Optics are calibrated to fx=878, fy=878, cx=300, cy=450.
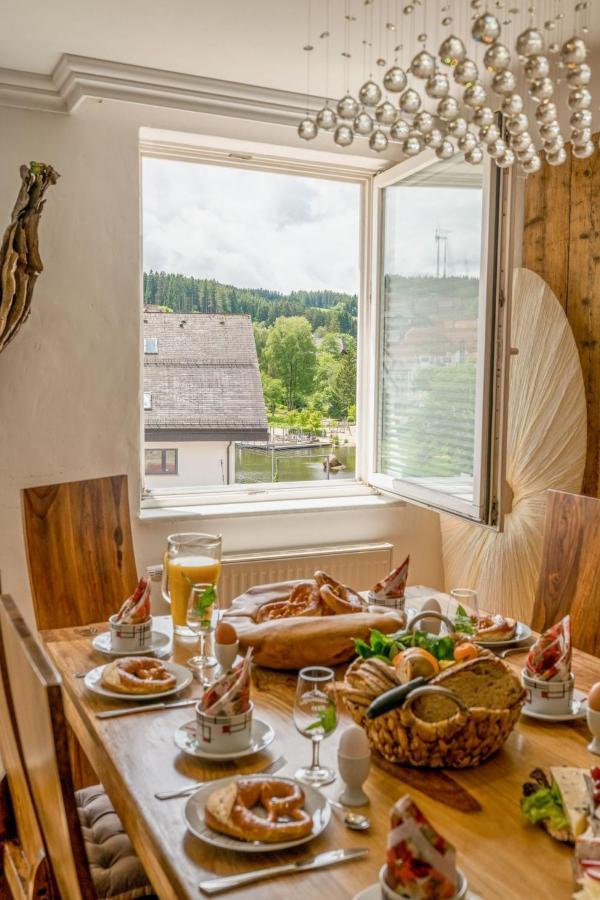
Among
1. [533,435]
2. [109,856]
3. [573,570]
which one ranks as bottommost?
[109,856]

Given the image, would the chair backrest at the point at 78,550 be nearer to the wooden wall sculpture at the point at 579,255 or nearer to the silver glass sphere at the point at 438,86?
the silver glass sphere at the point at 438,86

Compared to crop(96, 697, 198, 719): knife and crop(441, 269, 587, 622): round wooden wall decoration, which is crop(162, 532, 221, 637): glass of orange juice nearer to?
crop(96, 697, 198, 719): knife

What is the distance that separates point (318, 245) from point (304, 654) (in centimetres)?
255

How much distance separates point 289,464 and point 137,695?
2292mm

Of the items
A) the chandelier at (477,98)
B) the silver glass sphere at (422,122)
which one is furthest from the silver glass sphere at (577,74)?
the silver glass sphere at (422,122)

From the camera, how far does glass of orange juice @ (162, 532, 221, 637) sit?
205 centimetres

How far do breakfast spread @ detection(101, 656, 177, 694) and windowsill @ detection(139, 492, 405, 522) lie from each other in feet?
5.18

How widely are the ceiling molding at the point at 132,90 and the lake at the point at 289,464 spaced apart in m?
1.39

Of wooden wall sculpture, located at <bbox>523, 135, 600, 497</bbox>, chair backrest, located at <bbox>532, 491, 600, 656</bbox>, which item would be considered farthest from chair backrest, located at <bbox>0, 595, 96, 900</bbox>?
wooden wall sculpture, located at <bbox>523, 135, 600, 497</bbox>

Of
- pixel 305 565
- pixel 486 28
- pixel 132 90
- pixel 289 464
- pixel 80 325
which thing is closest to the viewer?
pixel 486 28

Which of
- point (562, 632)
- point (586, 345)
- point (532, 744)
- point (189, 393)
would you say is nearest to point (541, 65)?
point (562, 632)

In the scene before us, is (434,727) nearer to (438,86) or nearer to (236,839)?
(236,839)

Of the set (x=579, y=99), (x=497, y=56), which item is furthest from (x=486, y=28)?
(x=579, y=99)

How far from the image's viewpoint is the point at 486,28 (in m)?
1.32
